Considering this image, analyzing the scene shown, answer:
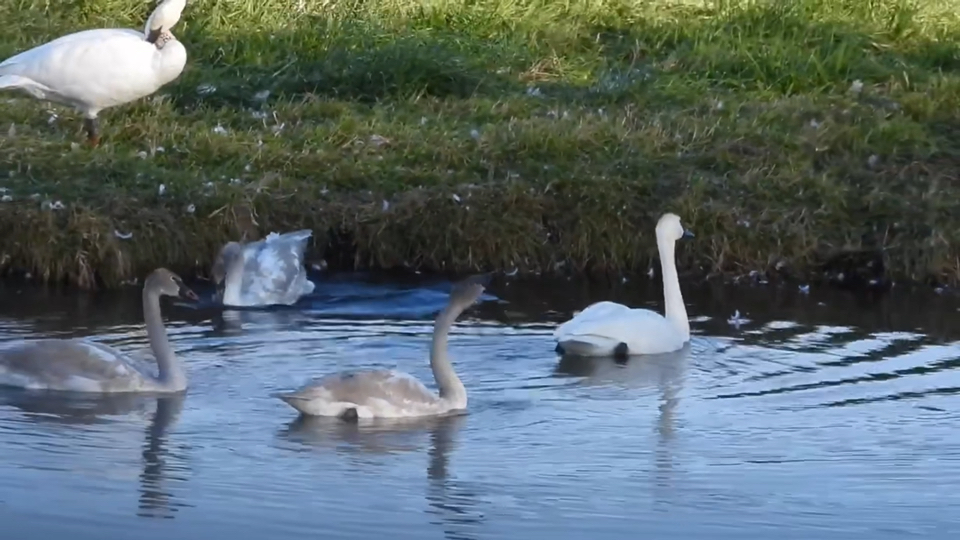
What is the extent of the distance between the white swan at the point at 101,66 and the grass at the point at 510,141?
303 mm

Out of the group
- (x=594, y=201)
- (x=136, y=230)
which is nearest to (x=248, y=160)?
(x=136, y=230)

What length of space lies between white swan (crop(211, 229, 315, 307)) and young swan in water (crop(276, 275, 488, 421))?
2021 mm

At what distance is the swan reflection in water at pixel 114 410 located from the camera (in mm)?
6180

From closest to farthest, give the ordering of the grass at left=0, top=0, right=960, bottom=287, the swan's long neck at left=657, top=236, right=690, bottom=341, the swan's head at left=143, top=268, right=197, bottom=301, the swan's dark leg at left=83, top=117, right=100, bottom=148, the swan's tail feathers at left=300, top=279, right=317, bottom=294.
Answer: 1. the swan's head at left=143, top=268, right=197, bottom=301
2. the swan's long neck at left=657, top=236, right=690, bottom=341
3. the swan's tail feathers at left=300, top=279, right=317, bottom=294
4. the grass at left=0, top=0, right=960, bottom=287
5. the swan's dark leg at left=83, top=117, right=100, bottom=148

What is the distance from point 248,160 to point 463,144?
46.9 inches

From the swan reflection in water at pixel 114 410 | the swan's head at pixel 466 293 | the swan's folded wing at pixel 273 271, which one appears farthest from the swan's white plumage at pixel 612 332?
the swan reflection in water at pixel 114 410

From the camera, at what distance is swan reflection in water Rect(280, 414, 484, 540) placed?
18.9 ft

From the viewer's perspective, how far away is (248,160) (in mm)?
10445

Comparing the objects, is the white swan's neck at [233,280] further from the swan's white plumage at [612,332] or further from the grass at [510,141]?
the swan's white plumage at [612,332]

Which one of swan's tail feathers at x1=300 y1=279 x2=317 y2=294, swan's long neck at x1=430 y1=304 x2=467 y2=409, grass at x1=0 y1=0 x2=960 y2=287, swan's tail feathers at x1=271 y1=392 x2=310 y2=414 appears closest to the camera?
swan's tail feathers at x1=271 y1=392 x2=310 y2=414

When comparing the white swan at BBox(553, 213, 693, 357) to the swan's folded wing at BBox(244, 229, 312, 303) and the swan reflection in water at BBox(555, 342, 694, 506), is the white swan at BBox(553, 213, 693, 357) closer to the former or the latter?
the swan reflection in water at BBox(555, 342, 694, 506)

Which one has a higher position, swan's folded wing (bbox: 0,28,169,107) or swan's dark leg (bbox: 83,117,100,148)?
swan's folded wing (bbox: 0,28,169,107)

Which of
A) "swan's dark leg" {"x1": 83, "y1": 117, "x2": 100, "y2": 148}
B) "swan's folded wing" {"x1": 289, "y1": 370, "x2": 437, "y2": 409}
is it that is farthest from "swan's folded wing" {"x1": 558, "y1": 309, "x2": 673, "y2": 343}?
"swan's dark leg" {"x1": 83, "y1": 117, "x2": 100, "y2": 148}

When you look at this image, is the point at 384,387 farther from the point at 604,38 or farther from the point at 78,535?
the point at 604,38
